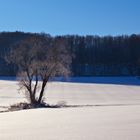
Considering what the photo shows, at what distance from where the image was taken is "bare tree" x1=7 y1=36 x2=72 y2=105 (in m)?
42.3

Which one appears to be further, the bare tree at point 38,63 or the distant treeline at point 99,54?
the distant treeline at point 99,54

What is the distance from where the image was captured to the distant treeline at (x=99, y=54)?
143 m

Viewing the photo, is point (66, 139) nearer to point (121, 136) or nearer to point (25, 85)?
point (121, 136)

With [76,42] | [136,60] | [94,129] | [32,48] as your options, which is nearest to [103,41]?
[76,42]

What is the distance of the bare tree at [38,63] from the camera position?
42.3 meters

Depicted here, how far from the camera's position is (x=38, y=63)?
42469 mm

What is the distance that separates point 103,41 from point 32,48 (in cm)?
12296

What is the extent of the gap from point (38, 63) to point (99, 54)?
116 m

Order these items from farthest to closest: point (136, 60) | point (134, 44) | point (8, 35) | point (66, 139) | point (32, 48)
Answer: point (8, 35)
point (134, 44)
point (136, 60)
point (32, 48)
point (66, 139)

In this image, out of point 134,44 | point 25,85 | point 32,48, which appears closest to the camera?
point 25,85

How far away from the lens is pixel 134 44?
155 m

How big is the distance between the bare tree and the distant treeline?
8801cm

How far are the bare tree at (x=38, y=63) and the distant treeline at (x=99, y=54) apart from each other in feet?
289

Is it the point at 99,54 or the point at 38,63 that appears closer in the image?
the point at 38,63
